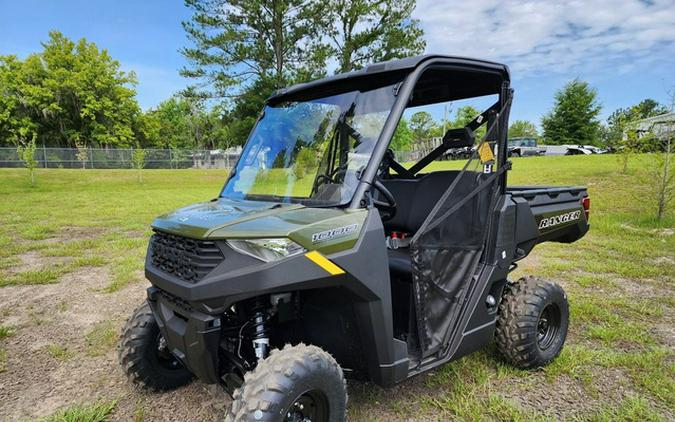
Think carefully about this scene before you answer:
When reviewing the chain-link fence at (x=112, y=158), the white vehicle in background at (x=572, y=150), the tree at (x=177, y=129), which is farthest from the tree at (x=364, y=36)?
the tree at (x=177, y=129)

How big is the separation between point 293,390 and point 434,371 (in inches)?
65.2

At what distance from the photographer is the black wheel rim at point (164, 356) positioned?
9.80 ft

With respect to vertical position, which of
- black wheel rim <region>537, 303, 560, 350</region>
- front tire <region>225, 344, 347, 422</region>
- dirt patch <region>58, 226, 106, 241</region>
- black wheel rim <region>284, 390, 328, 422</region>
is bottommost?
dirt patch <region>58, 226, 106, 241</region>

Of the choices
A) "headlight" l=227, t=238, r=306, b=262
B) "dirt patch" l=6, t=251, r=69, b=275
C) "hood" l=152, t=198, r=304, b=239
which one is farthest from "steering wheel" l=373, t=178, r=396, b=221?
"dirt patch" l=6, t=251, r=69, b=275

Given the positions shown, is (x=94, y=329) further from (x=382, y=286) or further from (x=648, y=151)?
(x=648, y=151)

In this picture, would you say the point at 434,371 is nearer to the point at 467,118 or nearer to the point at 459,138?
the point at 459,138

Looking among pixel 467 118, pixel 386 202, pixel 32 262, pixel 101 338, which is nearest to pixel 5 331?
pixel 101 338

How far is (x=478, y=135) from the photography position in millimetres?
3250

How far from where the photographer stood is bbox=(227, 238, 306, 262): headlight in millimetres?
2018

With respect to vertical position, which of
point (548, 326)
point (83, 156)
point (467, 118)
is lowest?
point (548, 326)

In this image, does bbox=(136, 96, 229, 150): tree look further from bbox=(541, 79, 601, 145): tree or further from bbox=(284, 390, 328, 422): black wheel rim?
bbox=(284, 390, 328, 422): black wheel rim

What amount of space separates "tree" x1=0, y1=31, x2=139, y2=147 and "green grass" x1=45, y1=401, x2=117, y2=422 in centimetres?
5252

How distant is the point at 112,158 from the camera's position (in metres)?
36.5

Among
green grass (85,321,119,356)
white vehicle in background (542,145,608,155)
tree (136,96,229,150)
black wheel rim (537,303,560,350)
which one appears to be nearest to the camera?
black wheel rim (537,303,560,350)
